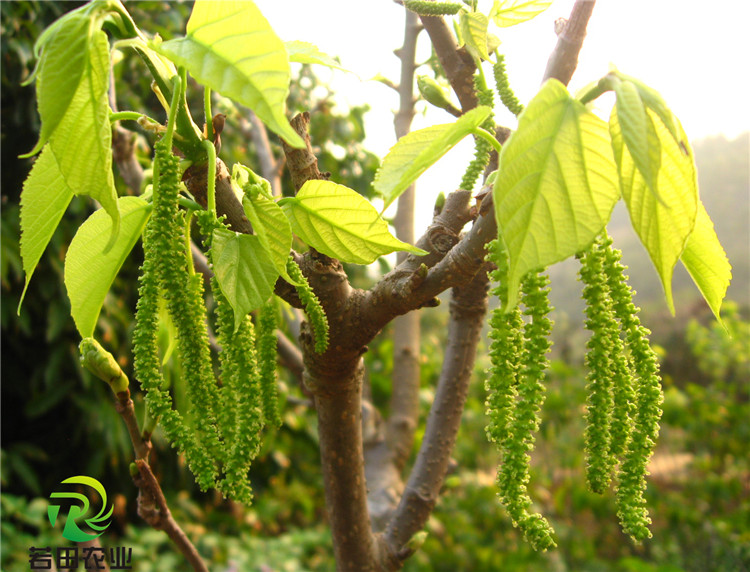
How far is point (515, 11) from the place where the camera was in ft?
1.61

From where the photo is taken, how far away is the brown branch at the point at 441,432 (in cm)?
73

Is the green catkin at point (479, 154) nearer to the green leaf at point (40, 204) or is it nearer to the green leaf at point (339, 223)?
the green leaf at point (339, 223)

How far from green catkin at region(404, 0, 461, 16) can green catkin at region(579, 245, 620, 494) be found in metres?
0.27

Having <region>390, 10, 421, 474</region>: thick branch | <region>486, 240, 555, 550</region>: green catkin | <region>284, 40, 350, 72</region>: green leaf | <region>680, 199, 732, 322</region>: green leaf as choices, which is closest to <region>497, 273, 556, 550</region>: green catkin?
<region>486, 240, 555, 550</region>: green catkin

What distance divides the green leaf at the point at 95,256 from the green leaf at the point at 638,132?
31 cm

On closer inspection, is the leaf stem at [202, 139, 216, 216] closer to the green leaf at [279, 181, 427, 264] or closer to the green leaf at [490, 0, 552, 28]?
the green leaf at [279, 181, 427, 264]

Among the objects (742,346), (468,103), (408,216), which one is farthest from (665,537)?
(468,103)

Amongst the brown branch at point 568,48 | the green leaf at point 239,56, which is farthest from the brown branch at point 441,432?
the green leaf at point 239,56

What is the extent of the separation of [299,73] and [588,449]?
193 cm

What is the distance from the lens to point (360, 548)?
676 millimetres

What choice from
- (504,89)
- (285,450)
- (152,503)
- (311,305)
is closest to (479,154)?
(504,89)

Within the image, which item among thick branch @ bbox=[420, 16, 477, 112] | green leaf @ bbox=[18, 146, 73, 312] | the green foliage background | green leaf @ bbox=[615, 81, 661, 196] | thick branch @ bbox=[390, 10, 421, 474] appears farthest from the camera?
the green foliage background

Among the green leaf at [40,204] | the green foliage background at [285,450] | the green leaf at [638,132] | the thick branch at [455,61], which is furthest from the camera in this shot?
the green foliage background at [285,450]

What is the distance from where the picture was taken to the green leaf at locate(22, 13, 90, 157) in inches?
11.8
